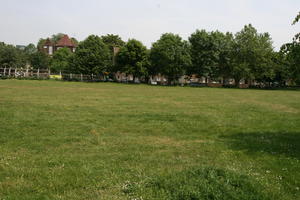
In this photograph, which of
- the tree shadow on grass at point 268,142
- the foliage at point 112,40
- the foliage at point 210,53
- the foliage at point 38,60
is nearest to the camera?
the tree shadow on grass at point 268,142

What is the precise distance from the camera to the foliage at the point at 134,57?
3088 inches

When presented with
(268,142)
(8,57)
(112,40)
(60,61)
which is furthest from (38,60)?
(268,142)

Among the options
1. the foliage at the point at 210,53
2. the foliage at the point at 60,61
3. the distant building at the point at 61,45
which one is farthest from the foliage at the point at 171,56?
the distant building at the point at 61,45

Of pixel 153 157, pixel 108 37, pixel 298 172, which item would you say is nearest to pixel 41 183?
pixel 153 157

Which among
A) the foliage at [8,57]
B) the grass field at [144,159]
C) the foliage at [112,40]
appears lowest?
the grass field at [144,159]

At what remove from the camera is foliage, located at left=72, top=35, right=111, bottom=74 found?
77.7 meters

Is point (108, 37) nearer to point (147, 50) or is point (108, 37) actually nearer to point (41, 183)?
point (147, 50)

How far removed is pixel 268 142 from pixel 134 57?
232 feet

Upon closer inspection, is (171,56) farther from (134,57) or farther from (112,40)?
(112,40)

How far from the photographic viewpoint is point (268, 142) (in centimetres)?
984

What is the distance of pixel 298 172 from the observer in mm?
6676

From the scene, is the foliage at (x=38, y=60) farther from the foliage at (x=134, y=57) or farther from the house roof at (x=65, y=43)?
the house roof at (x=65, y=43)

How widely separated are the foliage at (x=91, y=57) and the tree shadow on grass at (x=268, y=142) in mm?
70493

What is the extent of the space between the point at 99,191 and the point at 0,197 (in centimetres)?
177
